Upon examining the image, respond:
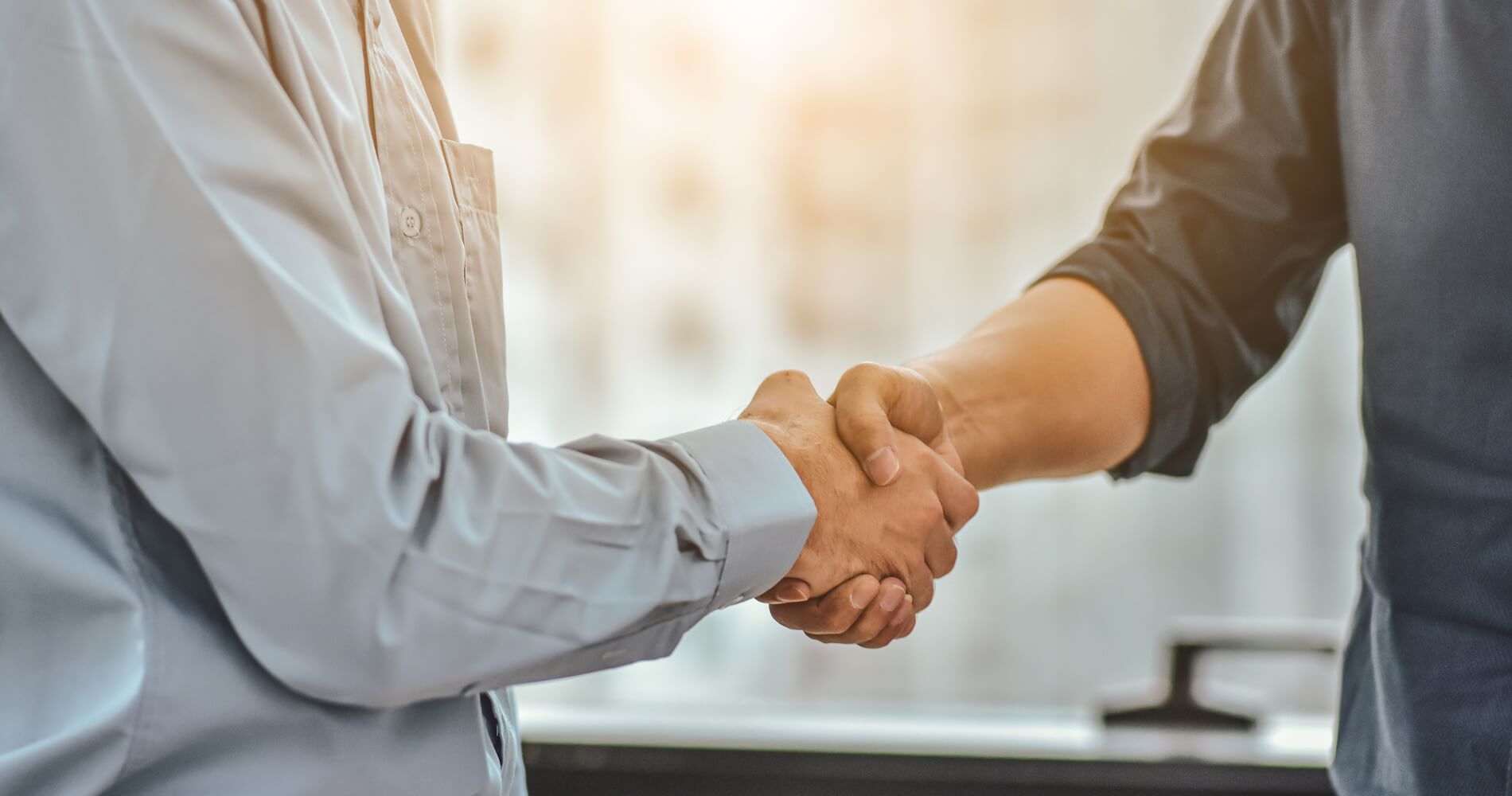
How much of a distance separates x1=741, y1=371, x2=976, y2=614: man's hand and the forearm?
9 centimetres

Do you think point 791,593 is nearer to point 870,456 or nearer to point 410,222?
point 870,456

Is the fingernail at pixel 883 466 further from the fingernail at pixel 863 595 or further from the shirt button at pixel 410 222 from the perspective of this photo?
the shirt button at pixel 410 222

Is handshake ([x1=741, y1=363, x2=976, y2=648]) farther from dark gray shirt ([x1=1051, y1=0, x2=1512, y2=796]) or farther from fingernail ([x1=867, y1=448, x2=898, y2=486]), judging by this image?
dark gray shirt ([x1=1051, y1=0, x2=1512, y2=796])

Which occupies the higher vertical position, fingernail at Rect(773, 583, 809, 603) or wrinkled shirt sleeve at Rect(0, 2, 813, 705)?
wrinkled shirt sleeve at Rect(0, 2, 813, 705)

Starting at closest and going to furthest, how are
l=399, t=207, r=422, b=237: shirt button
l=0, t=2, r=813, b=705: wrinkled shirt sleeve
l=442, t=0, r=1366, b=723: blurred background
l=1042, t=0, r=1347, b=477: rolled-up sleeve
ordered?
l=0, t=2, r=813, b=705: wrinkled shirt sleeve → l=399, t=207, r=422, b=237: shirt button → l=1042, t=0, r=1347, b=477: rolled-up sleeve → l=442, t=0, r=1366, b=723: blurred background

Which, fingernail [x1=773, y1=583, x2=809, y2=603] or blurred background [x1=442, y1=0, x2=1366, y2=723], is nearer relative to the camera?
fingernail [x1=773, y1=583, x2=809, y2=603]

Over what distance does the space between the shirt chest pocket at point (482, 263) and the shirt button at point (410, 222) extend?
5 cm

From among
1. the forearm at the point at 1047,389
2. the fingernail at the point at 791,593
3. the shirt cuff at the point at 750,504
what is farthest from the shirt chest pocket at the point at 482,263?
the forearm at the point at 1047,389

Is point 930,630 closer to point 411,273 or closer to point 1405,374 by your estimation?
point 1405,374

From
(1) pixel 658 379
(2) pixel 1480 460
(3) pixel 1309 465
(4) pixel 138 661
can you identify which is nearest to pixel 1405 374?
(2) pixel 1480 460

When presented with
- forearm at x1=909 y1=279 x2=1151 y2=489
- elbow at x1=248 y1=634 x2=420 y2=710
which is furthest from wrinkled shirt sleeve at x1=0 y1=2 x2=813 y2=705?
forearm at x1=909 y1=279 x2=1151 y2=489

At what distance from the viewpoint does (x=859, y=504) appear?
44.6 inches

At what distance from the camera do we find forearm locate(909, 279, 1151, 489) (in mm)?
1254

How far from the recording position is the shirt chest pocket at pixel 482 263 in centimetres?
91
